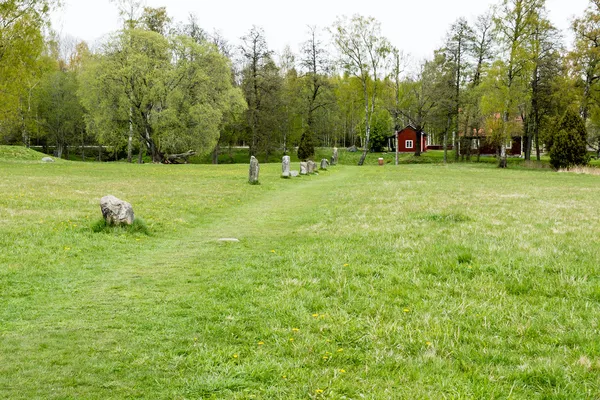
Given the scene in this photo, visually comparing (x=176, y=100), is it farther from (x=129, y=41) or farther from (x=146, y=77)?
(x=129, y=41)

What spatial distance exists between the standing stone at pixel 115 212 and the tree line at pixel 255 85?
29.8m

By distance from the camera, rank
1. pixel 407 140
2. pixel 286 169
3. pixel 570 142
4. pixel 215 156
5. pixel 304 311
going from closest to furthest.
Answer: pixel 304 311 < pixel 286 169 < pixel 570 142 < pixel 215 156 < pixel 407 140

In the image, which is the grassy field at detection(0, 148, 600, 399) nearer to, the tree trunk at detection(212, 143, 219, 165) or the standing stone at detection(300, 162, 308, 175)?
the standing stone at detection(300, 162, 308, 175)

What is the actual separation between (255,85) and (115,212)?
49796 mm

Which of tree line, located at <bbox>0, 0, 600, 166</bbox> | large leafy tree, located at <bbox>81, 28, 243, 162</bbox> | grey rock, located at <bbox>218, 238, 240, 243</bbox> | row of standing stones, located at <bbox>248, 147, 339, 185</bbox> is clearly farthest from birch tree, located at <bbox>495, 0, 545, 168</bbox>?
grey rock, located at <bbox>218, 238, 240, 243</bbox>

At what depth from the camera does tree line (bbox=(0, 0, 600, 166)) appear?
4034cm

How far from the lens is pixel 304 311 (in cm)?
541

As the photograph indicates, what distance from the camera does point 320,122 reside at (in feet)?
230

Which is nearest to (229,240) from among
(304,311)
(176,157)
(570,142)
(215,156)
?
(304,311)

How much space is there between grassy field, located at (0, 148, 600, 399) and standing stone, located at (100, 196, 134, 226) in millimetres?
420

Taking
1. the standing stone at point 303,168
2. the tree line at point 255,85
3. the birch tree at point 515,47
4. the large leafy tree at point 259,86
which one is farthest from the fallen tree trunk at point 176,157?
the birch tree at point 515,47

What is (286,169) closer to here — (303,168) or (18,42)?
(303,168)

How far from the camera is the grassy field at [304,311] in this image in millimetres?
3824

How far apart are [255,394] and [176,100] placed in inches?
1681
